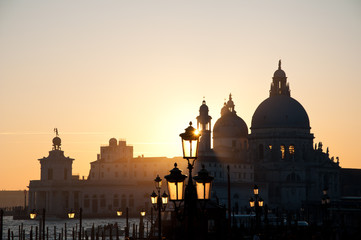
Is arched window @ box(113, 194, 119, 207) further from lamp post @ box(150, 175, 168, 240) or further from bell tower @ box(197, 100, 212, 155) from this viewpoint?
lamp post @ box(150, 175, 168, 240)

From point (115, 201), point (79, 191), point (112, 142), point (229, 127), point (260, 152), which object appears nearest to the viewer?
point (79, 191)

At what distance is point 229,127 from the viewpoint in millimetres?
153250

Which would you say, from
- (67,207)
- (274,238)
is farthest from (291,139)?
(274,238)

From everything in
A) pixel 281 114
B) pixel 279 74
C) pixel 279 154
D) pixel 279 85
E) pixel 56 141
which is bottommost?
pixel 279 154

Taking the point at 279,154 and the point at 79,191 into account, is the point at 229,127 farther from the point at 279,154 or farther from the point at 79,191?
the point at 79,191

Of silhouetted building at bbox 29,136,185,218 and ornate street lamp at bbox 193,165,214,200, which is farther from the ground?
silhouetted building at bbox 29,136,185,218

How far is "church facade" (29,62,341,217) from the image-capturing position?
138125 mm

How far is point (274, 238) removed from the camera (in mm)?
53344

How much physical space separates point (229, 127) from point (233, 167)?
12.2 m

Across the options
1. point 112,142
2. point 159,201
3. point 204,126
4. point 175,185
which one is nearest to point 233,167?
point 204,126

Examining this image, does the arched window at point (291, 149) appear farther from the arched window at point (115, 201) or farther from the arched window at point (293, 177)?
the arched window at point (115, 201)

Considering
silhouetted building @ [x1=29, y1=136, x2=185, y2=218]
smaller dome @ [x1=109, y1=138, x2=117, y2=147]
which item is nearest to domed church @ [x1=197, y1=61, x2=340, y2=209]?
silhouetted building @ [x1=29, y1=136, x2=185, y2=218]

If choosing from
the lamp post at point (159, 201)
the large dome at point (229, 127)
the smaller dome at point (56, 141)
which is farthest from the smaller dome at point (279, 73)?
the lamp post at point (159, 201)

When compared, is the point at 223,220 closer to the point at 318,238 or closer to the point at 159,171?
the point at 318,238
